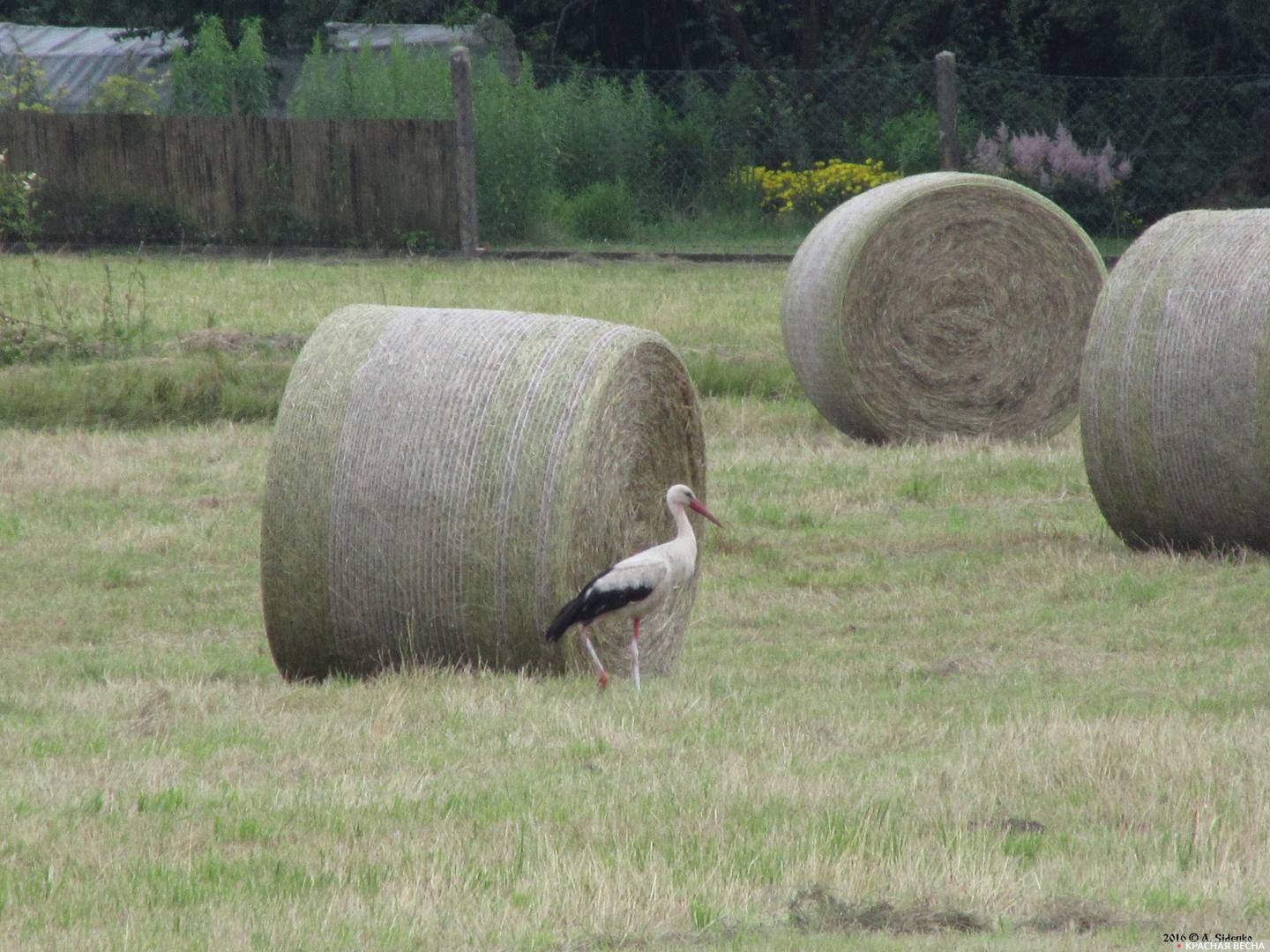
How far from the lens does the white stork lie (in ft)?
23.6

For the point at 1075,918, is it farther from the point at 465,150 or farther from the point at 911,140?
the point at 911,140

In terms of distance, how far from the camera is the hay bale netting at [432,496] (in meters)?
7.41

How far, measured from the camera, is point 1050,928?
170 inches

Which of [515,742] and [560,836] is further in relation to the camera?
[515,742]

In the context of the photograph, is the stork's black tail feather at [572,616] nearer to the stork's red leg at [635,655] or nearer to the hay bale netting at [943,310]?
the stork's red leg at [635,655]

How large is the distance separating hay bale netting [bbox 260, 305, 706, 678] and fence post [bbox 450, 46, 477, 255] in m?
14.2

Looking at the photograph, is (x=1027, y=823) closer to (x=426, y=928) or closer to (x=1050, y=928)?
(x=1050, y=928)

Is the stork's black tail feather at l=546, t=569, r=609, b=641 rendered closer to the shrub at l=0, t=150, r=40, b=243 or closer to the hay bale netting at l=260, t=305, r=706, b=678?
the hay bale netting at l=260, t=305, r=706, b=678

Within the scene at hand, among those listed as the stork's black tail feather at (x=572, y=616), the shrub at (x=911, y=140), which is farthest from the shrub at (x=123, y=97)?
the stork's black tail feather at (x=572, y=616)

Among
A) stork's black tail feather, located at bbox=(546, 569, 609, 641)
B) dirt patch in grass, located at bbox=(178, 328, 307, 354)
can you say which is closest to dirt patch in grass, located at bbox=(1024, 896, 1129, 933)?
stork's black tail feather, located at bbox=(546, 569, 609, 641)

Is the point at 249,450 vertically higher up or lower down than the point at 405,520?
lower down

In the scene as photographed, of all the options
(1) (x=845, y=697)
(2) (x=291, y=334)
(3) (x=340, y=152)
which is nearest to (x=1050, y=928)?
(1) (x=845, y=697)

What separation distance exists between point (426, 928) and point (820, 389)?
1037 centimetres

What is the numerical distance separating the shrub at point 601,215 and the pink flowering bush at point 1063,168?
4485 millimetres
